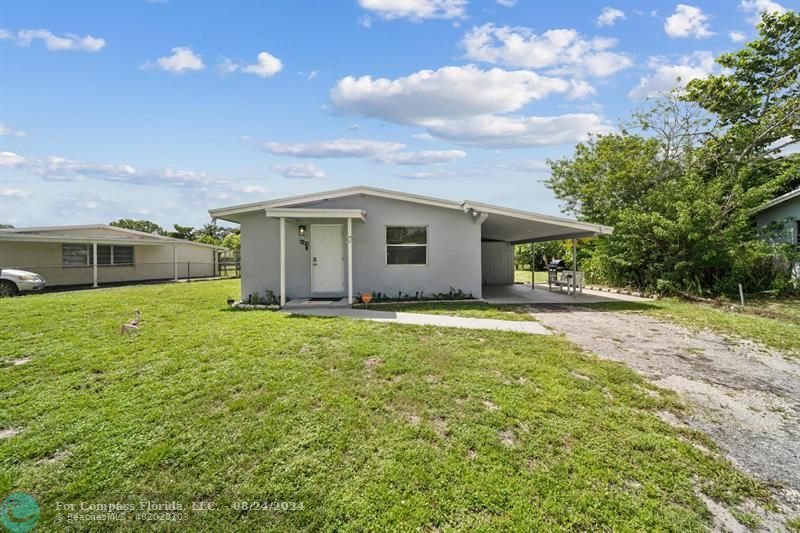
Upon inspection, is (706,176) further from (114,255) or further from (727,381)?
(114,255)

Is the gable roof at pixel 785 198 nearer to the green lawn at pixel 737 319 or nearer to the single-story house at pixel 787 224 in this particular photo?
the single-story house at pixel 787 224

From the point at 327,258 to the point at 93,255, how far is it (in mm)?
13676

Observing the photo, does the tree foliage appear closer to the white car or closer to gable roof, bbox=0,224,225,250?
the white car

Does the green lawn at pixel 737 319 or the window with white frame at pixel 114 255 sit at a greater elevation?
the window with white frame at pixel 114 255

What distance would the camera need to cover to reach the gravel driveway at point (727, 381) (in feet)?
8.78

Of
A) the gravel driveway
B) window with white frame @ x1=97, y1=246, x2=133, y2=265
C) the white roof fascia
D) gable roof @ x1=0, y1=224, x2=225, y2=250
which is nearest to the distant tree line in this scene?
gable roof @ x1=0, y1=224, x2=225, y2=250

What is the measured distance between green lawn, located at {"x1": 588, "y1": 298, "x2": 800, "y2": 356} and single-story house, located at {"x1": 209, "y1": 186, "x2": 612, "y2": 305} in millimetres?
2406

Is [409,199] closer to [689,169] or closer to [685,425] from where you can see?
[685,425]

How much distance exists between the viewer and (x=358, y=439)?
2.78 meters

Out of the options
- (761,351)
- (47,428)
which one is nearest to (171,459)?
(47,428)

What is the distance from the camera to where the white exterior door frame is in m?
9.70

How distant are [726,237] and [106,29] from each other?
16.5 m

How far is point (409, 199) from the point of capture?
30.9ft

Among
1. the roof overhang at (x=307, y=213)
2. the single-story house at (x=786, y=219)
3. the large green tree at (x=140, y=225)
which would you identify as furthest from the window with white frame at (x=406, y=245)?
the large green tree at (x=140, y=225)
